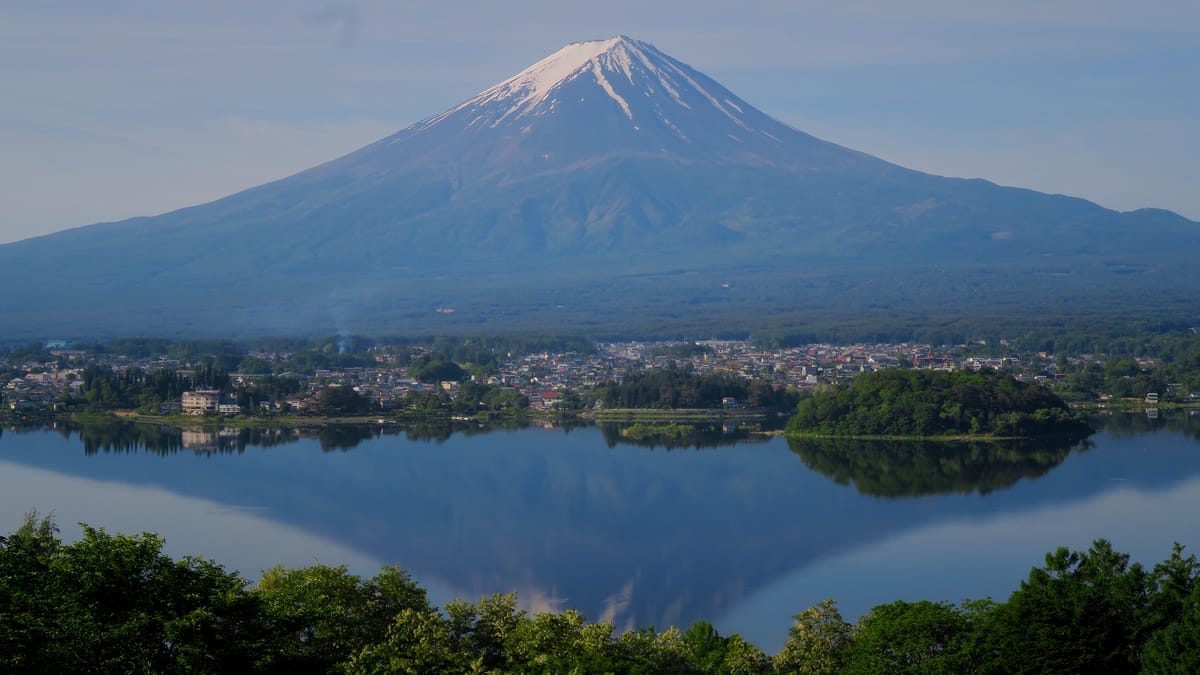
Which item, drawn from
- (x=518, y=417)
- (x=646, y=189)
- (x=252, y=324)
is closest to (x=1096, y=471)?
(x=518, y=417)

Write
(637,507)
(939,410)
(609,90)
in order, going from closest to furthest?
(637,507) → (939,410) → (609,90)

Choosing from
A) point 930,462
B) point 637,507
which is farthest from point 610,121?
point 637,507

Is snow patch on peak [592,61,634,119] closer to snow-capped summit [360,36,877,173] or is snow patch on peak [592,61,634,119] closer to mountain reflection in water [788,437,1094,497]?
snow-capped summit [360,36,877,173]

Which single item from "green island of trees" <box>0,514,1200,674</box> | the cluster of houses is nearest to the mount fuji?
the cluster of houses

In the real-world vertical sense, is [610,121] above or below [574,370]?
above

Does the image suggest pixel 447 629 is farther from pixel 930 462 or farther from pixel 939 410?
pixel 939 410

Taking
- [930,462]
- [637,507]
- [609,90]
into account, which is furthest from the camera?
[609,90]

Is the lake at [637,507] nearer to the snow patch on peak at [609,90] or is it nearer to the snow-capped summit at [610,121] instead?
the snow-capped summit at [610,121]
